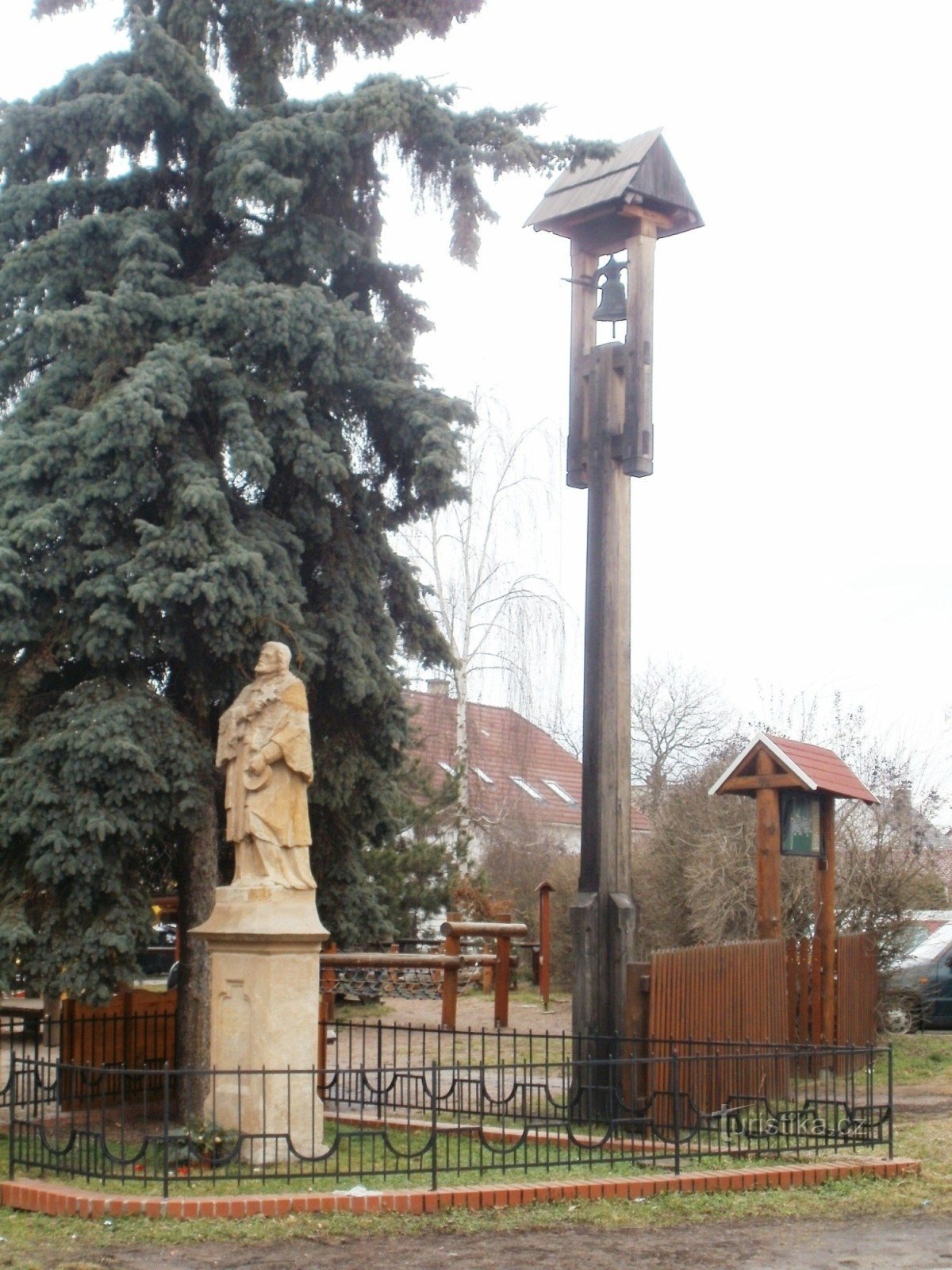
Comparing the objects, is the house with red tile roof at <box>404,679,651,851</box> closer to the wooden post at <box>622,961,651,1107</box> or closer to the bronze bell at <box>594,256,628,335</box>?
the bronze bell at <box>594,256,628,335</box>

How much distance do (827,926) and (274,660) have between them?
7.23 m

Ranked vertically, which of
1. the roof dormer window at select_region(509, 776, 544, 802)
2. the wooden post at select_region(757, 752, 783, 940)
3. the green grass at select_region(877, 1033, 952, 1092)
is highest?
the roof dormer window at select_region(509, 776, 544, 802)

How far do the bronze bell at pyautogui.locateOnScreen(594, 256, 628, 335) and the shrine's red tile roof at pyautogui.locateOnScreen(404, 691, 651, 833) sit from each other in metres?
16.6

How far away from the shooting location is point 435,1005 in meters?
24.1

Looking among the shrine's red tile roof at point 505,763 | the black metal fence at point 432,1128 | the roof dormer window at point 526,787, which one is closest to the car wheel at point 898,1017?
the black metal fence at point 432,1128

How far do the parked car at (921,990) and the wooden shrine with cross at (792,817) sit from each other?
3.85 m

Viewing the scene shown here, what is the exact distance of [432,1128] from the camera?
9.10 m

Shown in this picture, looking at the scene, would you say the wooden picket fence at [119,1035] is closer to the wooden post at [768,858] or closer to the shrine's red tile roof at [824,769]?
the wooden post at [768,858]

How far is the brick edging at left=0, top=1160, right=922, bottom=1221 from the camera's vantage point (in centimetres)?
870

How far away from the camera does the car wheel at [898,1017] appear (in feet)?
63.1

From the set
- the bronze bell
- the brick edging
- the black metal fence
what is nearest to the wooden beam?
the black metal fence

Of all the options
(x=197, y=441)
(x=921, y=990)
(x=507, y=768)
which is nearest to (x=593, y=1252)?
(x=197, y=441)

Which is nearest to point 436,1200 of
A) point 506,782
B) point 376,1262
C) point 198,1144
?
point 376,1262

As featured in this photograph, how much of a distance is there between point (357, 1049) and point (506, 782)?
1962cm
